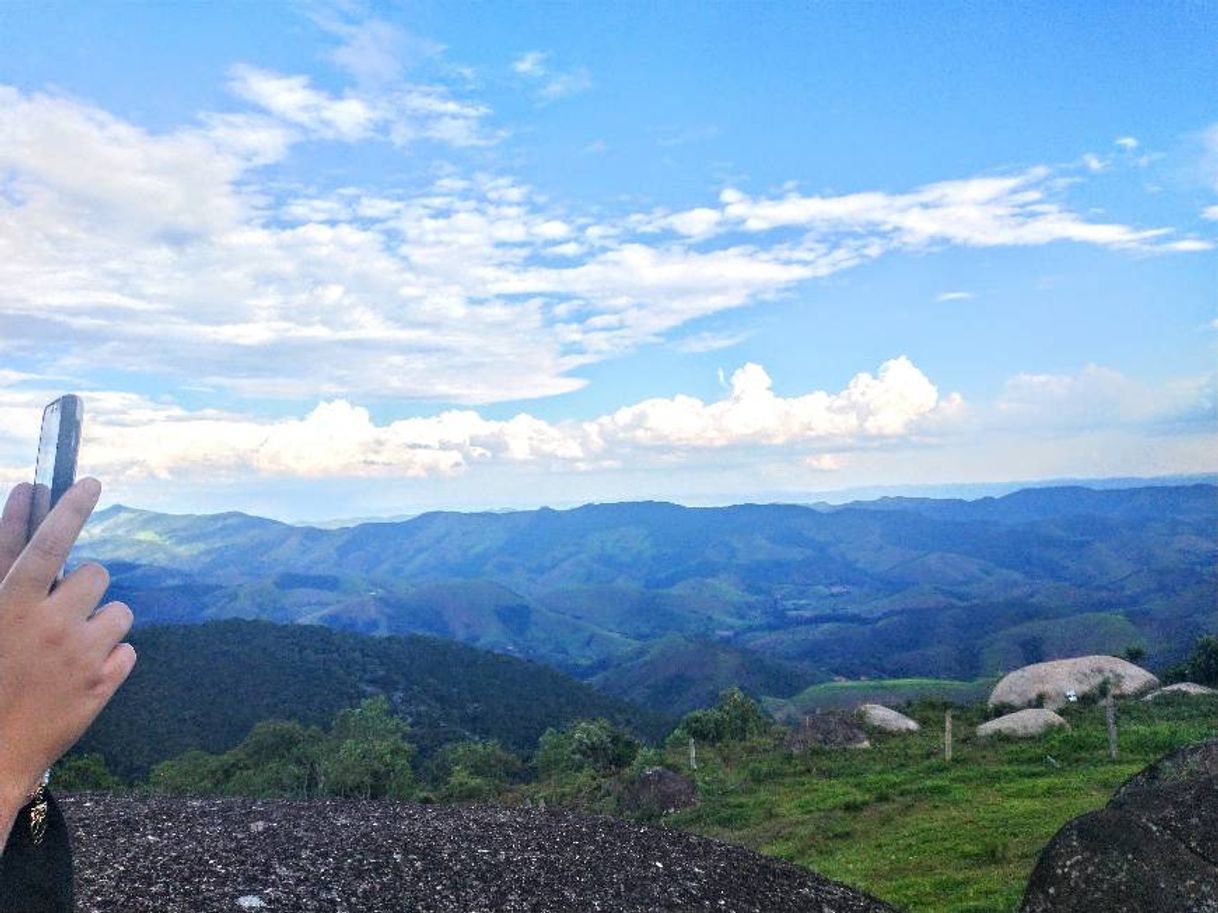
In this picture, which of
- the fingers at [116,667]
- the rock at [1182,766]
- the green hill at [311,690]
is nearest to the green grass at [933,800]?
the rock at [1182,766]

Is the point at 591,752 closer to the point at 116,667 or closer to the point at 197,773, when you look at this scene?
the point at 197,773

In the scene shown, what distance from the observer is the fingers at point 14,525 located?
5.72 feet

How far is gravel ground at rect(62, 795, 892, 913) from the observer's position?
422 inches

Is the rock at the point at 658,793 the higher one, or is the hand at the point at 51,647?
the hand at the point at 51,647

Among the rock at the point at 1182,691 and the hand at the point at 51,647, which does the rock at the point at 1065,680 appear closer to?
the rock at the point at 1182,691

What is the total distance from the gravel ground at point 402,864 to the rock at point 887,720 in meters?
15.7

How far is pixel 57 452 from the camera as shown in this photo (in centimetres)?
171

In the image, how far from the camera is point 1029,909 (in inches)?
343

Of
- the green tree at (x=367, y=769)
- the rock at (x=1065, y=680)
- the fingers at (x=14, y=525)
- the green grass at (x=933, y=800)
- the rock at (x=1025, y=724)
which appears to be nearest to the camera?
the fingers at (x=14, y=525)

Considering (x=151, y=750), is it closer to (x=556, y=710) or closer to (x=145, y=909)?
(x=556, y=710)

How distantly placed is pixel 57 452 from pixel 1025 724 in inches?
1090

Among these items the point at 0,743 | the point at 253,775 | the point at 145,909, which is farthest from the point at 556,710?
the point at 0,743

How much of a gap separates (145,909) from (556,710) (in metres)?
128

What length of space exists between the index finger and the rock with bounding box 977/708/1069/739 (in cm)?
2701
